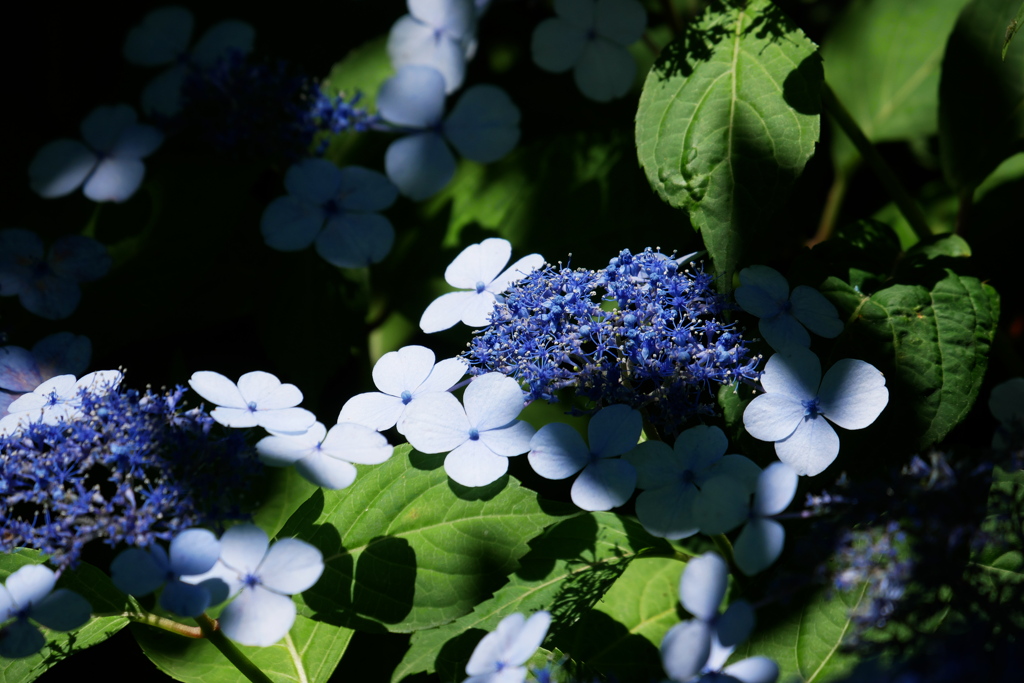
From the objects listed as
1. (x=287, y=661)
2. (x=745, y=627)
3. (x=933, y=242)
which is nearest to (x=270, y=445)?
(x=287, y=661)

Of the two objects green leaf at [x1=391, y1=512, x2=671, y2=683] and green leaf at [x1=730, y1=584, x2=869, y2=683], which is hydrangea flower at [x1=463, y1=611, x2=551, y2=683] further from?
green leaf at [x1=730, y1=584, x2=869, y2=683]

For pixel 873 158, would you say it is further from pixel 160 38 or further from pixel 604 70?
pixel 160 38

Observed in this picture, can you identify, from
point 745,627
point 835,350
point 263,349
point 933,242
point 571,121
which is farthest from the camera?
point 571,121

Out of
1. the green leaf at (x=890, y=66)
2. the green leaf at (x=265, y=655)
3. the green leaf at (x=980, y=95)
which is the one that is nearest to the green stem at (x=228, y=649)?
the green leaf at (x=265, y=655)

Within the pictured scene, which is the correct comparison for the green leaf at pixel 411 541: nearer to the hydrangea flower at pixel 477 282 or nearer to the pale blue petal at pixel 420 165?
the hydrangea flower at pixel 477 282

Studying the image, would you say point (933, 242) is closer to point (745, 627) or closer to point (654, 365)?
point (654, 365)

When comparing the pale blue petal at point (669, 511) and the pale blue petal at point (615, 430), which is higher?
the pale blue petal at point (615, 430)
